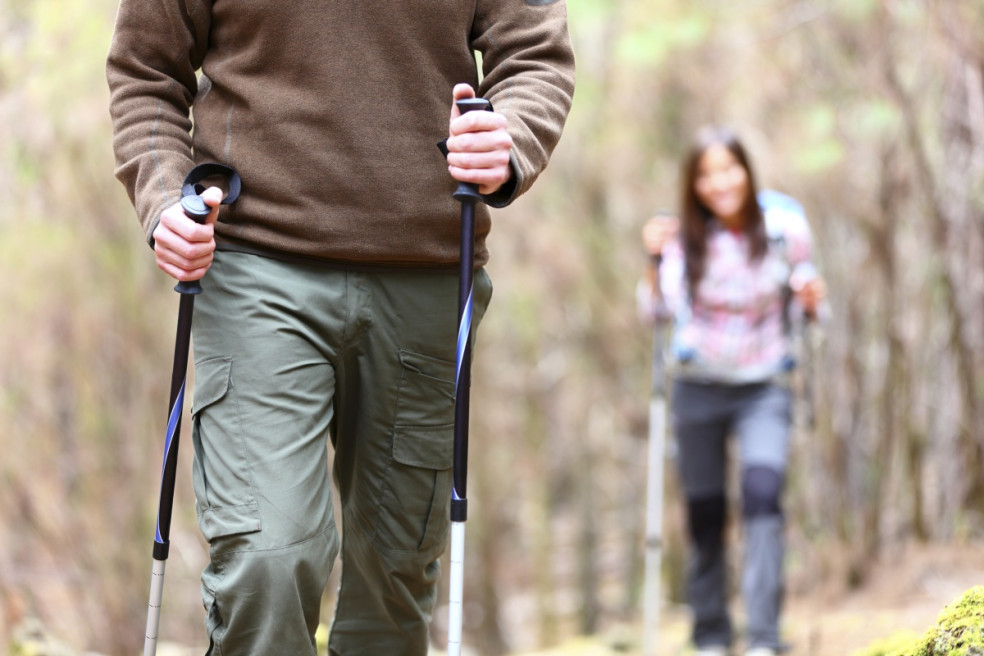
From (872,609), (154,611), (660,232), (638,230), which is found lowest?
(872,609)

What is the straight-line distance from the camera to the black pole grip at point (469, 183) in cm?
226

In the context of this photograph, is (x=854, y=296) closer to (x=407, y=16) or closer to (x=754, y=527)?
(x=754, y=527)

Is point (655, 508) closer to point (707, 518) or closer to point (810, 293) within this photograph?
point (707, 518)

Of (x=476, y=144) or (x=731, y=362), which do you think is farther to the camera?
(x=731, y=362)

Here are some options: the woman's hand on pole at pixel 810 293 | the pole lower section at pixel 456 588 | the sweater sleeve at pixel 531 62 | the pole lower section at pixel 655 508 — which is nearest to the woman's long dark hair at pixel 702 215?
the woman's hand on pole at pixel 810 293

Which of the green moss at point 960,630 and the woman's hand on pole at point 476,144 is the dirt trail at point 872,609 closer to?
the green moss at point 960,630

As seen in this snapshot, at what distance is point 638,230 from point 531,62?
8.48 meters

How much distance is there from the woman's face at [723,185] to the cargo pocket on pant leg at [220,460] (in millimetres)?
3338

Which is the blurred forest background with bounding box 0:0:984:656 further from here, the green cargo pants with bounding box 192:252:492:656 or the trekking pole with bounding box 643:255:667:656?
the green cargo pants with bounding box 192:252:492:656

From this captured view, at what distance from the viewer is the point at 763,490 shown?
15.5ft

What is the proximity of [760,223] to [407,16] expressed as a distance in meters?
3.04

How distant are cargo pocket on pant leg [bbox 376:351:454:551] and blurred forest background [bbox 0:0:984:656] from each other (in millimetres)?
3375

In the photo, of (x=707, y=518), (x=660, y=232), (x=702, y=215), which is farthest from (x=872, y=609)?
(x=702, y=215)

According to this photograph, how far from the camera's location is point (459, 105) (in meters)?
2.27
